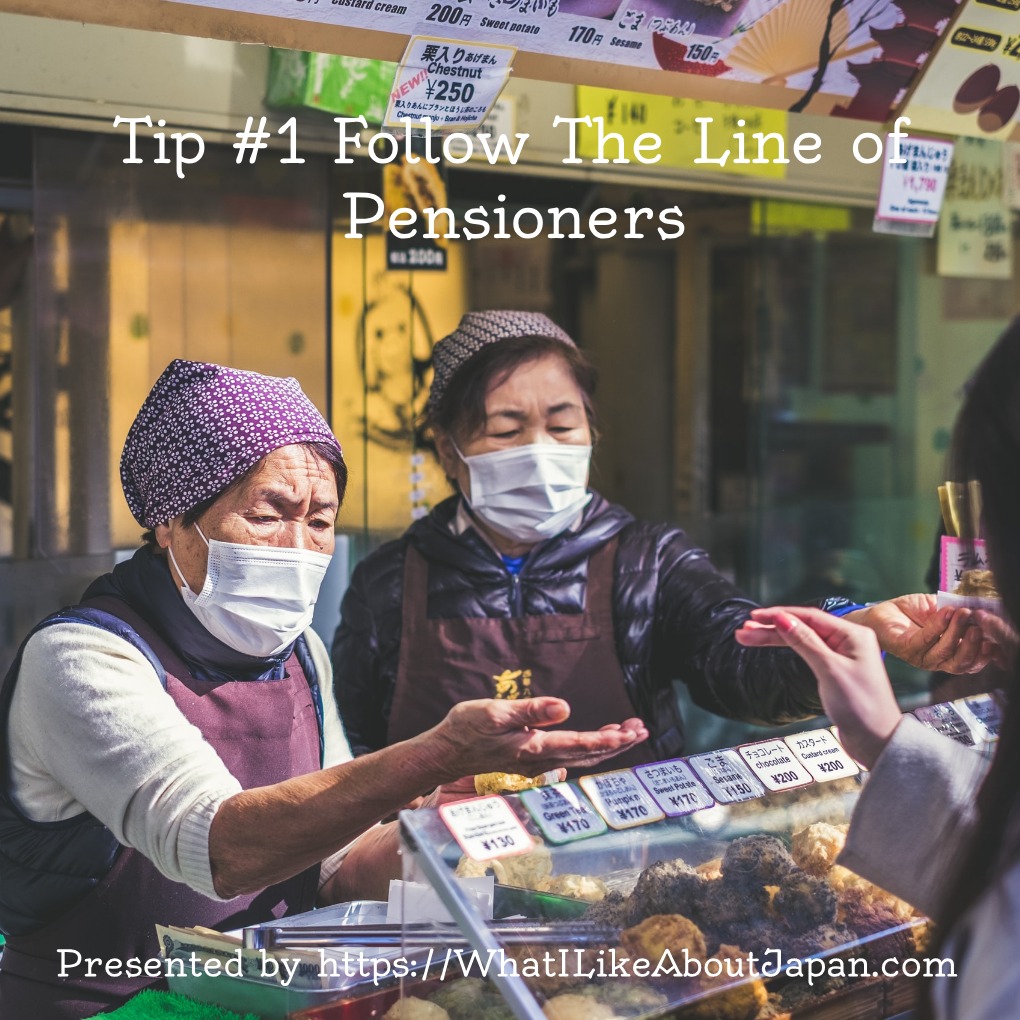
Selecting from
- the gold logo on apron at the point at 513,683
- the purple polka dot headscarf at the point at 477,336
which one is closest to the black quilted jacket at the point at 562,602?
the gold logo on apron at the point at 513,683

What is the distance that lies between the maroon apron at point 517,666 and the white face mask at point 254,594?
0.66 m

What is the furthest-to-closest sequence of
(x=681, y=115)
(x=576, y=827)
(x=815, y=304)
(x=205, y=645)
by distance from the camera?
1. (x=815, y=304)
2. (x=681, y=115)
3. (x=205, y=645)
4. (x=576, y=827)

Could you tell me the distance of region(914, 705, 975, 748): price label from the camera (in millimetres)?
2002

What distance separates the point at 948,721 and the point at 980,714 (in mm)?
93

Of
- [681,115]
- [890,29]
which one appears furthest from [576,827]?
[681,115]

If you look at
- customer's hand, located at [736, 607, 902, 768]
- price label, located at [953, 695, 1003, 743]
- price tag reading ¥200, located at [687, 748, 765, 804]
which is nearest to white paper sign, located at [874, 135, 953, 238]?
price label, located at [953, 695, 1003, 743]

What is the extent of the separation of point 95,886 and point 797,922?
1.09 meters

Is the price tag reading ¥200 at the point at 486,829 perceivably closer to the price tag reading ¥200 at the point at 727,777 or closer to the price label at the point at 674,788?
the price label at the point at 674,788

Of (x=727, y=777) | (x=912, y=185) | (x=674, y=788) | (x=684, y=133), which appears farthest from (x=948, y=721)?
(x=684, y=133)

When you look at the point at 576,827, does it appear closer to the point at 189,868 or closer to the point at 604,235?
the point at 189,868

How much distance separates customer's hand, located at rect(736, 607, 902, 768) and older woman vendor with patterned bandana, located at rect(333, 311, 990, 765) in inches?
47.3

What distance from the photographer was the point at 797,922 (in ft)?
5.77

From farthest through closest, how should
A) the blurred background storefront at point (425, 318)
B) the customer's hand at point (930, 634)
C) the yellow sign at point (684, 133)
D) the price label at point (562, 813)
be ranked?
the yellow sign at point (684, 133)
the blurred background storefront at point (425, 318)
the customer's hand at point (930, 634)
the price label at point (562, 813)

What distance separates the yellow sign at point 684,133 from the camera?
4309 mm
